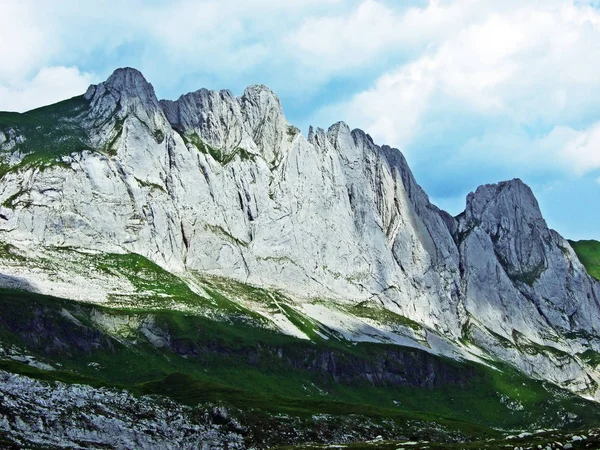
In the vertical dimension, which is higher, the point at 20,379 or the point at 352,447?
the point at 20,379

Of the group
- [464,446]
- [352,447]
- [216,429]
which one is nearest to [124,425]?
[216,429]

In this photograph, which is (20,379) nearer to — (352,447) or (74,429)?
(74,429)

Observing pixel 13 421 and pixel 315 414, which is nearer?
pixel 13 421

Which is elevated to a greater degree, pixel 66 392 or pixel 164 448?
pixel 66 392

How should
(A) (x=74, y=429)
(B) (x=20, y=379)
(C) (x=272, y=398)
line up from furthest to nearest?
(C) (x=272, y=398), (B) (x=20, y=379), (A) (x=74, y=429)

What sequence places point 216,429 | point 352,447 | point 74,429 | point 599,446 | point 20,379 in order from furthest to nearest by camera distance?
point 216,429 < point 20,379 < point 74,429 < point 352,447 < point 599,446

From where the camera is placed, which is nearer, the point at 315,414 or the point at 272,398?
the point at 315,414

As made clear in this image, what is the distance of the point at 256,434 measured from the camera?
481ft

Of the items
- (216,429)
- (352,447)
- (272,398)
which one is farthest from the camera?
(272,398)

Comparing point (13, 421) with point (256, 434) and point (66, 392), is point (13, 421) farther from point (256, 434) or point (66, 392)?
point (256, 434)

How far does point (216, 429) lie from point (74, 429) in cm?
2723

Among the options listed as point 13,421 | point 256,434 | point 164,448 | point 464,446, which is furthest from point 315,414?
point 13,421

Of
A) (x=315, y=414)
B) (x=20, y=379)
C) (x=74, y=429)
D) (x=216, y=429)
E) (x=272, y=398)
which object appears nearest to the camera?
(x=74, y=429)

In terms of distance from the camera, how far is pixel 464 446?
120 m
